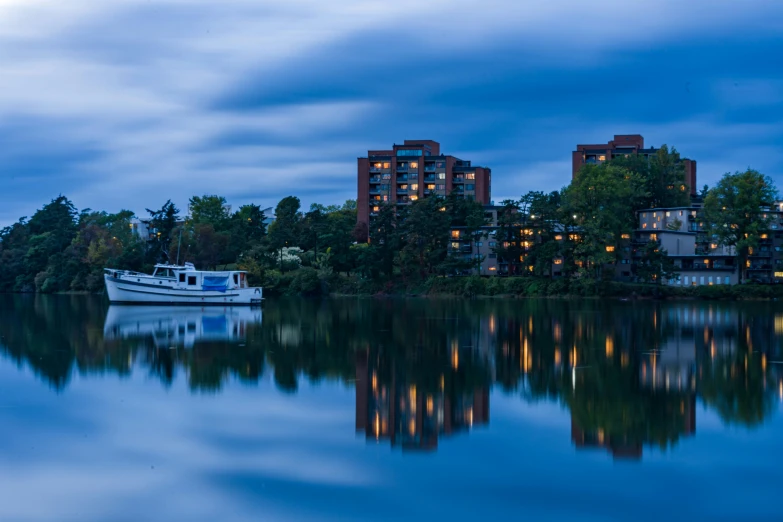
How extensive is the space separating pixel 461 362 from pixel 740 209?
6630 cm

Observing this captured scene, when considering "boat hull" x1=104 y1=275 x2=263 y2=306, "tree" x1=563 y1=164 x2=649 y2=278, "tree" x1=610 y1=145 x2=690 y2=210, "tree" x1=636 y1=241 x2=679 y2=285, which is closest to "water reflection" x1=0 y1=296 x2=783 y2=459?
"boat hull" x1=104 y1=275 x2=263 y2=306

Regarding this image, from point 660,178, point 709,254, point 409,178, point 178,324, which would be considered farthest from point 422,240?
point 178,324

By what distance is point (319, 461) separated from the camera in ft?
47.9

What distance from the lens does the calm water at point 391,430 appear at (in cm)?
1230

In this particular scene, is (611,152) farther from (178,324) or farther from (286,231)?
(178,324)

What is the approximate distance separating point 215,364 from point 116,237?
82.6 meters

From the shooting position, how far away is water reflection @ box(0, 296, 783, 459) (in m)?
17.9

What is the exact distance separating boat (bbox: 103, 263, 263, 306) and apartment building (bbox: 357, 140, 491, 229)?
222 ft

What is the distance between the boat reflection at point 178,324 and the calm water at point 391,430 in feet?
8.76

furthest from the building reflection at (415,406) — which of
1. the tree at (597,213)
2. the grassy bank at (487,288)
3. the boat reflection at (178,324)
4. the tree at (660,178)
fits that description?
the tree at (660,178)

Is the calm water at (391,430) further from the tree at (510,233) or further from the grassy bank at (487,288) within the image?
the tree at (510,233)

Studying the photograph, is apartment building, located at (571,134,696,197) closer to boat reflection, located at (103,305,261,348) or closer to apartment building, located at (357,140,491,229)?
apartment building, located at (357,140,491,229)

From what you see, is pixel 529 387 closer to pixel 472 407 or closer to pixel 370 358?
pixel 472 407

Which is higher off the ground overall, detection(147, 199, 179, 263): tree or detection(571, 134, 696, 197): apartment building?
detection(571, 134, 696, 197): apartment building
